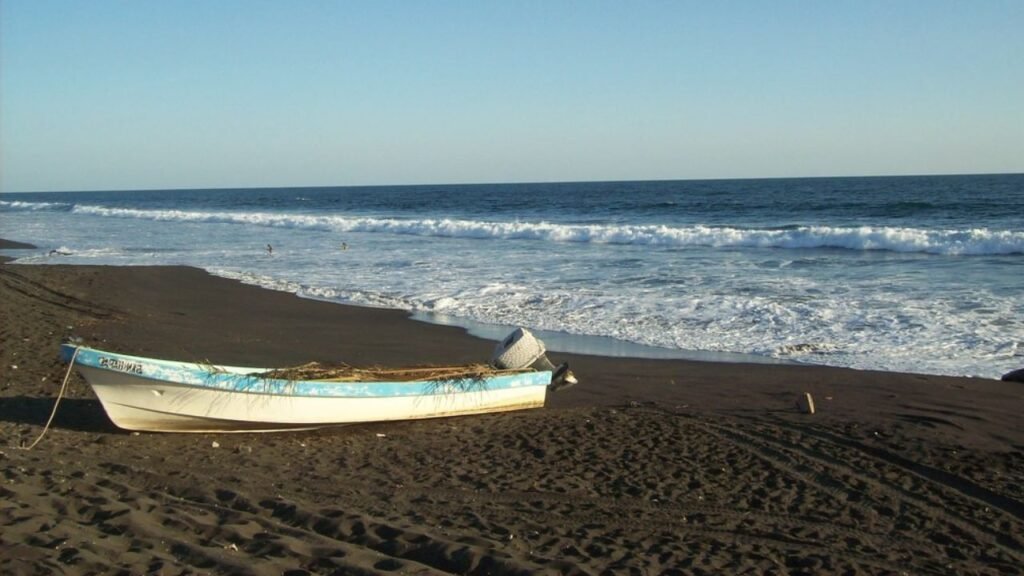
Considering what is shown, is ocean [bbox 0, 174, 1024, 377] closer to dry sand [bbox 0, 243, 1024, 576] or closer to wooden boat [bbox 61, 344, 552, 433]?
dry sand [bbox 0, 243, 1024, 576]

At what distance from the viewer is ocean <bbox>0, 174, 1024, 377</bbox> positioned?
43.3 feet

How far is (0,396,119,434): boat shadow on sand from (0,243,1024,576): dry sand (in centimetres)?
4

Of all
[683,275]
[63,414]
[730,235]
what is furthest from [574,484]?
[730,235]

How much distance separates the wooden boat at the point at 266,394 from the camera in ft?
25.7

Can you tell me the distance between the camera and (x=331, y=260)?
27500 millimetres

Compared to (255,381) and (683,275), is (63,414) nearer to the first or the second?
(255,381)

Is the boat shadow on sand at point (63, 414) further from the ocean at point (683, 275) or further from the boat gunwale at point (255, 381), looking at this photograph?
the ocean at point (683, 275)

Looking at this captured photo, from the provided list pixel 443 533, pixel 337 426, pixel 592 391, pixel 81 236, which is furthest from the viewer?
pixel 81 236

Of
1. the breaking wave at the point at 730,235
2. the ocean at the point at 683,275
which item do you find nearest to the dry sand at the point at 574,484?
the ocean at the point at 683,275

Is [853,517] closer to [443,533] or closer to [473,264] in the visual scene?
[443,533]

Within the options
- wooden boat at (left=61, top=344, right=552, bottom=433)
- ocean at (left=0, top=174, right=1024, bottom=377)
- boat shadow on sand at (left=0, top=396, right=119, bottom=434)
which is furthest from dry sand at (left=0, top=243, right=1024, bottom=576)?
ocean at (left=0, top=174, right=1024, bottom=377)

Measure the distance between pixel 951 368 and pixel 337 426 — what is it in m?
7.62

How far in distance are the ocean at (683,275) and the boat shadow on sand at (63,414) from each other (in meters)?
6.66

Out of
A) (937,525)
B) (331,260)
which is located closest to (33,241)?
(331,260)
